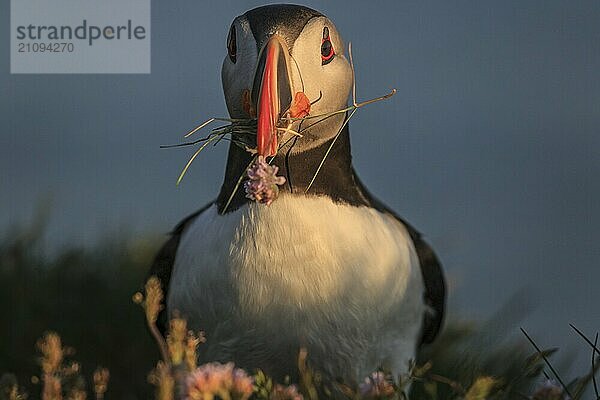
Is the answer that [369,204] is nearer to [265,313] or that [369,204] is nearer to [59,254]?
[265,313]

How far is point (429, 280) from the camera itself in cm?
320

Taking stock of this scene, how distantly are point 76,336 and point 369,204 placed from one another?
79.5 inches

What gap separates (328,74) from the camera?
104 inches

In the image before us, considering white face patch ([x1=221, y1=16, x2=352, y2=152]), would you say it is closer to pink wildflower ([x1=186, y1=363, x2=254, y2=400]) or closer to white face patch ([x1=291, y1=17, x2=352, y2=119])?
white face patch ([x1=291, y1=17, x2=352, y2=119])

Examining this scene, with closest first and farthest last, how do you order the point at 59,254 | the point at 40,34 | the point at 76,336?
the point at 40,34 < the point at 76,336 < the point at 59,254

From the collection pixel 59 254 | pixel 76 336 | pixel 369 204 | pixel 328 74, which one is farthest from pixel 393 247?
pixel 59 254

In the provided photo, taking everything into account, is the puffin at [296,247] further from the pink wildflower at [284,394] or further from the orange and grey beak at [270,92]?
the pink wildflower at [284,394]

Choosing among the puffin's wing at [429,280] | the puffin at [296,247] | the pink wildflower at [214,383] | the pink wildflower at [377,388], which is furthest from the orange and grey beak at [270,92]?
the pink wildflower at [214,383]

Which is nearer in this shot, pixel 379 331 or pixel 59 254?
pixel 379 331

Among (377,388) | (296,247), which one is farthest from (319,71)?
(377,388)

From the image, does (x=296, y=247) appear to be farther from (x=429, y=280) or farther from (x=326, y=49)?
(x=429, y=280)

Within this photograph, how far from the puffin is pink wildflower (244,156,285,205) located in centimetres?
2

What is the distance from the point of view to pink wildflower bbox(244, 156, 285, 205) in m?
2.43

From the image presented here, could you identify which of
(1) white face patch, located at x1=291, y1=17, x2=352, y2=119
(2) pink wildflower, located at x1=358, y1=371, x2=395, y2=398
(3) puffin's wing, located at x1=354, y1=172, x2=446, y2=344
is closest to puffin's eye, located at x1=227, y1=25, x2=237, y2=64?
(1) white face patch, located at x1=291, y1=17, x2=352, y2=119
